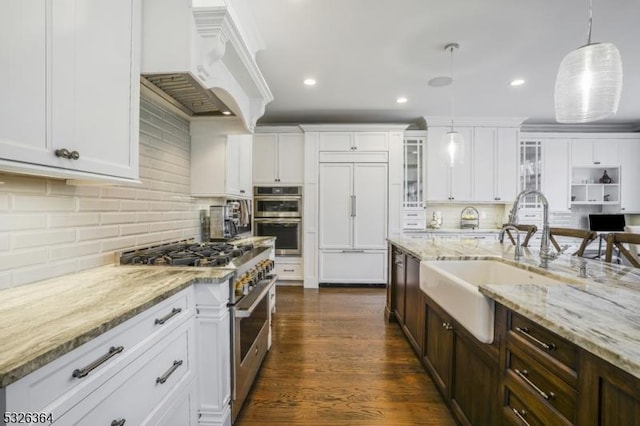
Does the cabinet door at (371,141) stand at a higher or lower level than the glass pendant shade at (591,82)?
higher

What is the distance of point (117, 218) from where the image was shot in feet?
5.39

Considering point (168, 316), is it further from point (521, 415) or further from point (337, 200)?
point (337, 200)

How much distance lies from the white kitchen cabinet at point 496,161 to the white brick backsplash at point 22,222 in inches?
199

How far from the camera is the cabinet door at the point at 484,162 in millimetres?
4645

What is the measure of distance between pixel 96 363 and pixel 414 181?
4652mm

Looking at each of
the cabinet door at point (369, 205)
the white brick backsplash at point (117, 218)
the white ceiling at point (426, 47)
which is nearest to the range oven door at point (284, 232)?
the cabinet door at point (369, 205)

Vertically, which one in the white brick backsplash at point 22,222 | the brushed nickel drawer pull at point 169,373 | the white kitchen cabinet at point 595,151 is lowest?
the brushed nickel drawer pull at point 169,373

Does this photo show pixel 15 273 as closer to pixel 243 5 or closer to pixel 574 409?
pixel 574 409

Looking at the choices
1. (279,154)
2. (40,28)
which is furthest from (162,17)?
(279,154)

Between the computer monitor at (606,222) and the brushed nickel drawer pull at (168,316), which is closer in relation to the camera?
the brushed nickel drawer pull at (168,316)

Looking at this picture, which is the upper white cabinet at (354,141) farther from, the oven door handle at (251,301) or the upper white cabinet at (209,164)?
the oven door handle at (251,301)

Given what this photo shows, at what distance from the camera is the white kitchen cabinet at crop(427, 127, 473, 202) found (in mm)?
4660

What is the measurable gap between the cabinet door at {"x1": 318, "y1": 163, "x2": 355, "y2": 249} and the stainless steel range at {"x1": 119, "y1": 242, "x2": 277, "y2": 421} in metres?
2.45

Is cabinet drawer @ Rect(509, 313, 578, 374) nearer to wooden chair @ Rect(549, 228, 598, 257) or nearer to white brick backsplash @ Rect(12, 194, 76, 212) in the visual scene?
wooden chair @ Rect(549, 228, 598, 257)
